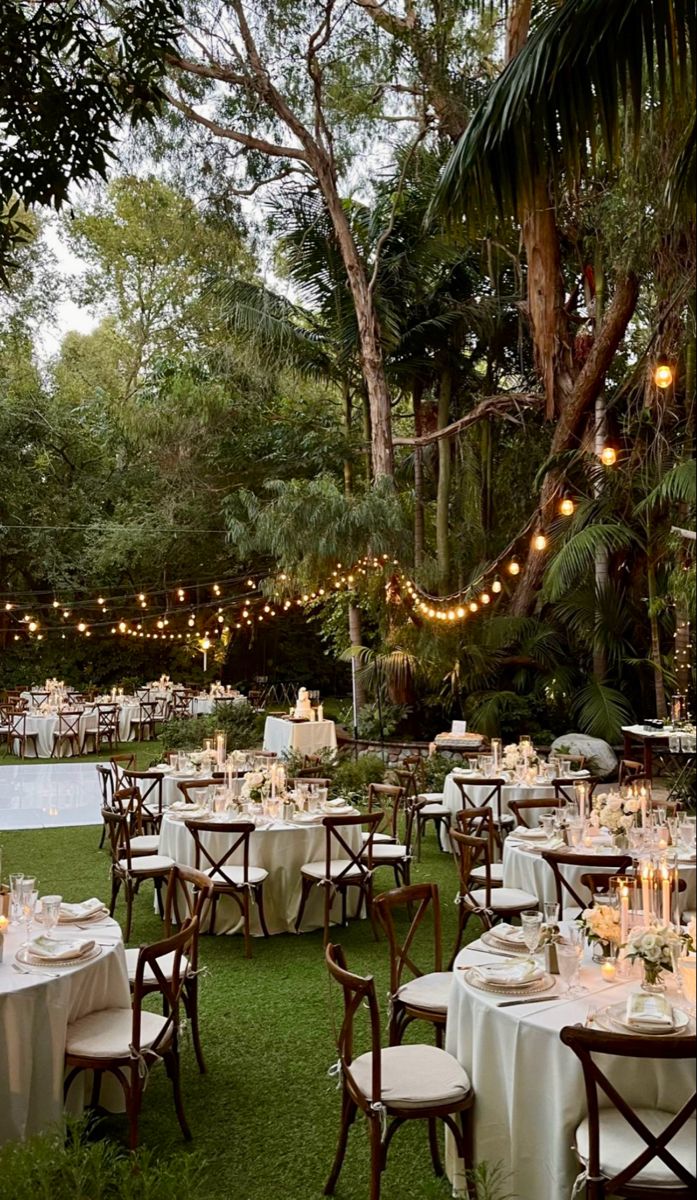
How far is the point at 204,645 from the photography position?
21.8 m

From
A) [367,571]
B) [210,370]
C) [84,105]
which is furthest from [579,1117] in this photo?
[210,370]

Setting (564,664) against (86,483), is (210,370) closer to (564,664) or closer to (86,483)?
(86,483)

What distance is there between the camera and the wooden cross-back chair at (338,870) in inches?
243

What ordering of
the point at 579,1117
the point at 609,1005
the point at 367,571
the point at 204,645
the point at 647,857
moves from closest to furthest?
1. the point at 579,1117
2. the point at 609,1005
3. the point at 647,857
4. the point at 367,571
5. the point at 204,645

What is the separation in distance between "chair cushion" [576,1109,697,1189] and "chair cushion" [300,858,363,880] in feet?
11.6

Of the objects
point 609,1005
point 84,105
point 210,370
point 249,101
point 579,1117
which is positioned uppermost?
point 249,101

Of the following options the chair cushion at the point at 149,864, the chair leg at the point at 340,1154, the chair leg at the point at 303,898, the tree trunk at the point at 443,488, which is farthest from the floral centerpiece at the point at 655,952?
the tree trunk at the point at 443,488

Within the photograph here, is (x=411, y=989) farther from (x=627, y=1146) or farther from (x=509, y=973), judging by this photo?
(x=627, y=1146)

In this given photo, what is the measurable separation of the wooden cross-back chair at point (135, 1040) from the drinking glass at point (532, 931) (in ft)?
4.24

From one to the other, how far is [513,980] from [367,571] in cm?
945

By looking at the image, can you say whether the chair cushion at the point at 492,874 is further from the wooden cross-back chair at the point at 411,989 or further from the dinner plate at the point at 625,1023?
the dinner plate at the point at 625,1023

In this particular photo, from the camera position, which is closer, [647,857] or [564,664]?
[647,857]

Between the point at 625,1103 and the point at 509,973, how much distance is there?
33.3 inches

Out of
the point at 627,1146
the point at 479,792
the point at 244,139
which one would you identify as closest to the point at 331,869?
the point at 479,792
